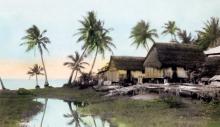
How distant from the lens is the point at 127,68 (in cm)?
7044

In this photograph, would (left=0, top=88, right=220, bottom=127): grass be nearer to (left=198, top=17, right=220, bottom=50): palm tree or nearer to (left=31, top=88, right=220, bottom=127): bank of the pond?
(left=31, top=88, right=220, bottom=127): bank of the pond

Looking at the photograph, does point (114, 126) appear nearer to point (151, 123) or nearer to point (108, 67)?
point (151, 123)

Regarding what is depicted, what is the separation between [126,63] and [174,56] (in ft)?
46.6

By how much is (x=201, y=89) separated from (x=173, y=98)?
7.97 feet

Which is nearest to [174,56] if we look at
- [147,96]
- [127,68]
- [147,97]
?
[127,68]

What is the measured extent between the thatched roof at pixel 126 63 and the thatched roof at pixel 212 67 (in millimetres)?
25882

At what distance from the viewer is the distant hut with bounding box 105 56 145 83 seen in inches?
2766

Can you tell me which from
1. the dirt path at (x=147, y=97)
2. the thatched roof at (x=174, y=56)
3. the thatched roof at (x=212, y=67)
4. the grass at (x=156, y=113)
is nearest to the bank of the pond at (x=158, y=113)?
the grass at (x=156, y=113)

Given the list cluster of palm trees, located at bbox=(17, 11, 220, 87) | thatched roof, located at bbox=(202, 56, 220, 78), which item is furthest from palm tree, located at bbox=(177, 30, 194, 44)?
thatched roof, located at bbox=(202, 56, 220, 78)

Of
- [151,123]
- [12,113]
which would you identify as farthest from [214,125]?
[12,113]

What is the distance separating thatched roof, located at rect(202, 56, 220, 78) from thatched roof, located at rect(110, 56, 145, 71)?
84.9 feet

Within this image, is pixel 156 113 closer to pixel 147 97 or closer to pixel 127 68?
pixel 147 97

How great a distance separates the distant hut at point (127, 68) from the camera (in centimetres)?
7025

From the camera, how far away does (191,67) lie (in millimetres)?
57938
